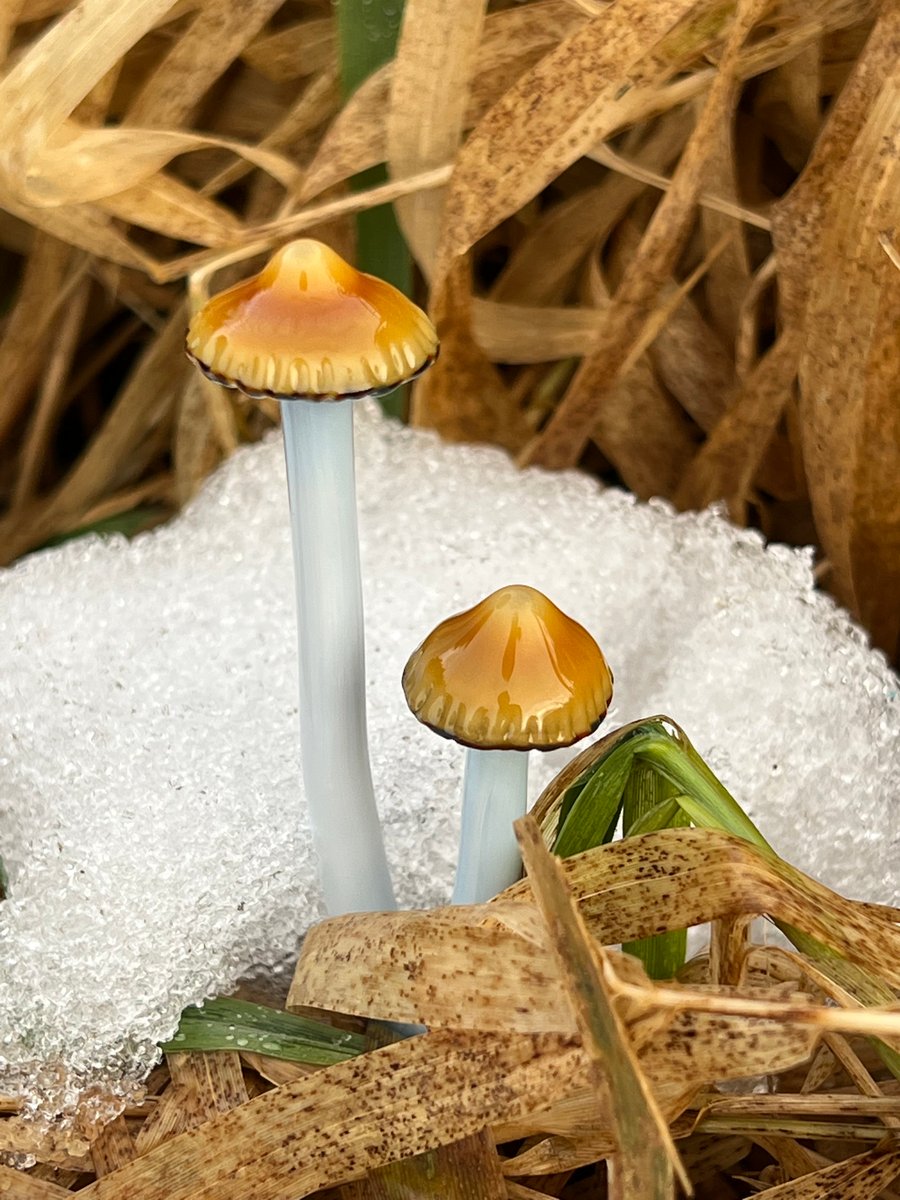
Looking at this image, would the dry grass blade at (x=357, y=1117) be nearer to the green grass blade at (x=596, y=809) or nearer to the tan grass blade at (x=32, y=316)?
the green grass blade at (x=596, y=809)

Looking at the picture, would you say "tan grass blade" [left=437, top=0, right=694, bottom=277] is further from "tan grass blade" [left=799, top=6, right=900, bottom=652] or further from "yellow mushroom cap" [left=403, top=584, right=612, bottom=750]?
"yellow mushroom cap" [left=403, top=584, right=612, bottom=750]

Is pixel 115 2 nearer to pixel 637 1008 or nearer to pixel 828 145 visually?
pixel 828 145

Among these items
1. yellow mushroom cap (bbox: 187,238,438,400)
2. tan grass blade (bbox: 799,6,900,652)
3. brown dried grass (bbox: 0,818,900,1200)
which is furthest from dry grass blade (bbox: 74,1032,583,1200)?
A: tan grass blade (bbox: 799,6,900,652)

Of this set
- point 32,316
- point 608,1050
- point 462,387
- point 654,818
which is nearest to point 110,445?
point 32,316

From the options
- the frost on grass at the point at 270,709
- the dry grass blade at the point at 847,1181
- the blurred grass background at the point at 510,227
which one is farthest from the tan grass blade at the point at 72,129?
the dry grass blade at the point at 847,1181

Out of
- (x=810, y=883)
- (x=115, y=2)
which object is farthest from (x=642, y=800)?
(x=115, y=2)

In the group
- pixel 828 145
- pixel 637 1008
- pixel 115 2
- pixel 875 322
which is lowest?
pixel 637 1008
